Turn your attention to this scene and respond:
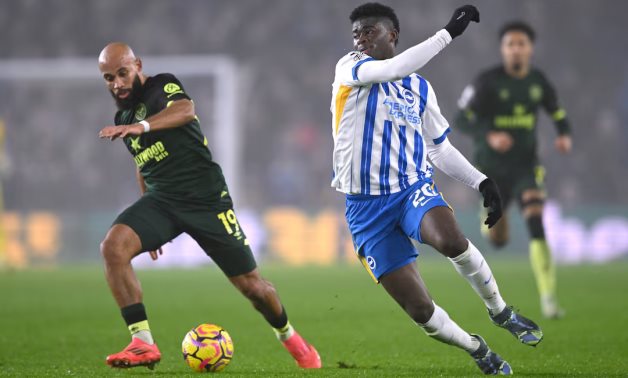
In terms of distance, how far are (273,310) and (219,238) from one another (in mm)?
578

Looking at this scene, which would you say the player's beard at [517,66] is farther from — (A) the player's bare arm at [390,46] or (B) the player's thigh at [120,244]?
(B) the player's thigh at [120,244]

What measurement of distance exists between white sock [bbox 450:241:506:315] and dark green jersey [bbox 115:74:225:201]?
1738mm

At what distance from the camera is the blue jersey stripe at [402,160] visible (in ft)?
20.4

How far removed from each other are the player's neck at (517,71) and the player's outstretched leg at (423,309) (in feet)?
18.5

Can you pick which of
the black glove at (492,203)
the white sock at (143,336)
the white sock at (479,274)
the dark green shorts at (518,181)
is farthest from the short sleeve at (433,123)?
the dark green shorts at (518,181)

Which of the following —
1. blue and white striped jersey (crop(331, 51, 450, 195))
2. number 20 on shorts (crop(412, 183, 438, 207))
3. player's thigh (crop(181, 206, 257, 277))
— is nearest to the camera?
number 20 on shorts (crop(412, 183, 438, 207))

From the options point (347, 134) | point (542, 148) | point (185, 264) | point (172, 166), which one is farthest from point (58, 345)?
point (542, 148)

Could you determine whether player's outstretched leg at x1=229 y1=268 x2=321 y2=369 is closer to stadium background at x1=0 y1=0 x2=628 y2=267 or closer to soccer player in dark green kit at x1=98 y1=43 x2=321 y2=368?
soccer player in dark green kit at x1=98 y1=43 x2=321 y2=368

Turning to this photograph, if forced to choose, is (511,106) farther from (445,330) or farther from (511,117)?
(445,330)

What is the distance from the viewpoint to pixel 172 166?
6824 mm

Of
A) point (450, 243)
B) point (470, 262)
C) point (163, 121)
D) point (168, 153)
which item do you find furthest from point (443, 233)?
point (168, 153)

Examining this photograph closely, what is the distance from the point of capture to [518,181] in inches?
434

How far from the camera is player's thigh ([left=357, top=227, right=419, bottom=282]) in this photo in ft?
20.1

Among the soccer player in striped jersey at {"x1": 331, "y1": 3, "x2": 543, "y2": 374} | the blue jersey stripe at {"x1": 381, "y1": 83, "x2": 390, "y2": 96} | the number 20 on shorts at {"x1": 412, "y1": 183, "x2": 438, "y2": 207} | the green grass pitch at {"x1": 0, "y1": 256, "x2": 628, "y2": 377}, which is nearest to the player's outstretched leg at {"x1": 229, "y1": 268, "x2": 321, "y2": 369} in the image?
the green grass pitch at {"x1": 0, "y1": 256, "x2": 628, "y2": 377}
